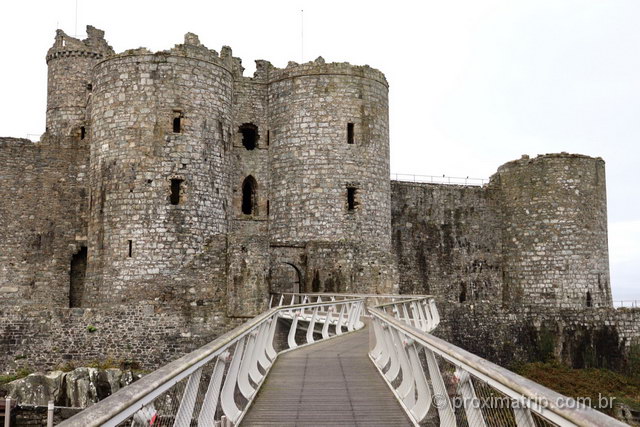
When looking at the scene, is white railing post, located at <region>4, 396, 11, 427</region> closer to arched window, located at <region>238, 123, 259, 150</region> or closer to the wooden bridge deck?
the wooden bridge deck

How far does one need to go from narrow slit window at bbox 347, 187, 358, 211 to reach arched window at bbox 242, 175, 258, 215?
3.31 metres

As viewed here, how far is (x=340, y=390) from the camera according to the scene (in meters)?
8.81

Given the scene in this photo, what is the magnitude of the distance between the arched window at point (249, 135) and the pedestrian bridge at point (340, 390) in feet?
45.2

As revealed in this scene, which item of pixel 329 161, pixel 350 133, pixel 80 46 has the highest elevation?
pixel 80 46

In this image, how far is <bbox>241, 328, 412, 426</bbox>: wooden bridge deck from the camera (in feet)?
23.5

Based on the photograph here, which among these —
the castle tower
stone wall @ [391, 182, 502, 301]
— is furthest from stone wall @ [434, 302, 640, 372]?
the castle tower

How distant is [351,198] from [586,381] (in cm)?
1010

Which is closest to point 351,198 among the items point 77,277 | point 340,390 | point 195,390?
point 77,277

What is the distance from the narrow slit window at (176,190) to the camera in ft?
73.3

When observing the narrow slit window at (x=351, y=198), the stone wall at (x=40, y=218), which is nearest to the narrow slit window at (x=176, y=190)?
the stone wall at (x=40, y=218)

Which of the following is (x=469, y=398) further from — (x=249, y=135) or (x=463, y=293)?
(x=463, y=293)

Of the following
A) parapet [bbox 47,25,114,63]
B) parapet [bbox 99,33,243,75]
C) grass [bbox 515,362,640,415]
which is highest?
parapet [bbox 47,25,114,63]

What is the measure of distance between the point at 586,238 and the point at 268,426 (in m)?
25.1

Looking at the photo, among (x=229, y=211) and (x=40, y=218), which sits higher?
(x=229, y=211)
